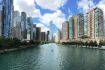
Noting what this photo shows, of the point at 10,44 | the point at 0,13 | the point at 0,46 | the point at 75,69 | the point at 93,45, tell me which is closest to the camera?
the point at 75,69

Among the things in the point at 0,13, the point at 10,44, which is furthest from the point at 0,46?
the point at 0,13

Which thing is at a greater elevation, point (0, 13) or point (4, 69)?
point (0, 13)

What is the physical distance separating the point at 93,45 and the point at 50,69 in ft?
412

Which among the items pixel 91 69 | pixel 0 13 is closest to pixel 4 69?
pixel 91 69

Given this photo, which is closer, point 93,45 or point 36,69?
point 36,69

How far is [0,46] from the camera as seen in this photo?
99.9 m

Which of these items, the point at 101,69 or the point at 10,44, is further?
the point at 10,44

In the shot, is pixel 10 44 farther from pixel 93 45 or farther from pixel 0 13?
pixel 0 13

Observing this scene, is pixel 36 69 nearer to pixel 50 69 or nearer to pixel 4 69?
pixel 50 69

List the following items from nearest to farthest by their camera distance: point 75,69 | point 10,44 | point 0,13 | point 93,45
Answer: point 75,69
point 10,44
point 93,45
point 0,13

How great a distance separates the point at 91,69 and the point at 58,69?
694 centimetres

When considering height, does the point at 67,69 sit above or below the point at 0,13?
below

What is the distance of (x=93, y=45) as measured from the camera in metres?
165

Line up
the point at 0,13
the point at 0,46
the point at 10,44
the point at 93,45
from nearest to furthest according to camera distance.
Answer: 1. the point at 0,46
2. the point at 10,44
3. the point at 93,45
4. the point at 0,13
